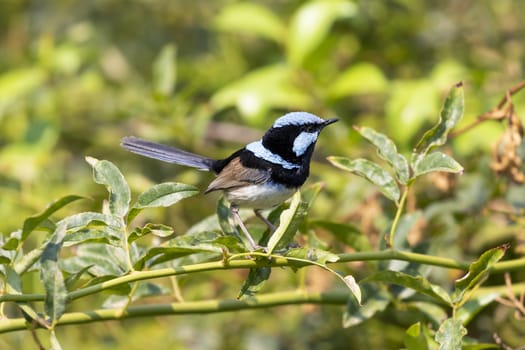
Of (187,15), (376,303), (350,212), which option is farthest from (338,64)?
(376,303)

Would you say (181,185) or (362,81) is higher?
(362,81)

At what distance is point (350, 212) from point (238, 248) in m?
1.44

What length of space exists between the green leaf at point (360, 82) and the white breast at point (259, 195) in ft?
3.45

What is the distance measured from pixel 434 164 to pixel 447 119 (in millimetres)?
215

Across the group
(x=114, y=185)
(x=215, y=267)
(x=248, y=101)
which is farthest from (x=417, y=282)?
(x=248, y=101)

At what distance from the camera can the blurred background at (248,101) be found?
3375 mm

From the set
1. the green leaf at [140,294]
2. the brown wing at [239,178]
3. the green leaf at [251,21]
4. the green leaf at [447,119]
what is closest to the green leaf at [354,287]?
the green leaf at [447,119]

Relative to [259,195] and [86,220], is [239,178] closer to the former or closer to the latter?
[259,195]

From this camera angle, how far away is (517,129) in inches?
104

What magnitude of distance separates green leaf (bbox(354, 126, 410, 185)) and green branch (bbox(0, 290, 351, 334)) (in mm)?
449

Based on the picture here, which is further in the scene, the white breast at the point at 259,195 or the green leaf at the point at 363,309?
the white breast at the point at 259,195

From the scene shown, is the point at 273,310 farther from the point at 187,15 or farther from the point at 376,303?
the point at 187,15

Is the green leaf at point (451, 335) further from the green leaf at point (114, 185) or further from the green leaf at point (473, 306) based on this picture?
the green leaf at point (114, 185)

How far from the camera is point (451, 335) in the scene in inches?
80.0
